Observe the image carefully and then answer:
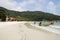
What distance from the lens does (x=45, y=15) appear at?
14762cm

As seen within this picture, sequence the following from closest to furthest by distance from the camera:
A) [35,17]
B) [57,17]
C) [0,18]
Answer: [0,18]
[35,17]
[57,17]

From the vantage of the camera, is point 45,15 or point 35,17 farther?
point 45,15

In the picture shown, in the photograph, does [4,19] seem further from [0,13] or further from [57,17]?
[57,17]

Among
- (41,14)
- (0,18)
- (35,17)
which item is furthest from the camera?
(41,14)

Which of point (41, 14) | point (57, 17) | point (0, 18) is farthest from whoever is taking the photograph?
point (57, 17)

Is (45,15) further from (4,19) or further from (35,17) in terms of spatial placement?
(4,19)

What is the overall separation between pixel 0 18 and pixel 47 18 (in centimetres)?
8821

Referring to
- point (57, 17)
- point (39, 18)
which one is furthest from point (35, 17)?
point (57, 17)

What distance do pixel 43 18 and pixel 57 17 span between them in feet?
87.2

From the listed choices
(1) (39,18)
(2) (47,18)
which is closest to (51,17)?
(2) (47,18)

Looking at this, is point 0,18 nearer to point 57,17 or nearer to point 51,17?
point 51,17

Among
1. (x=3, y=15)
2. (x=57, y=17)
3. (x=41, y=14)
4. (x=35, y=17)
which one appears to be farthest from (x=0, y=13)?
(x=57, y=17)

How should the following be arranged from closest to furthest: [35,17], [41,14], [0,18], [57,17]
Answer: [0,18]
[35,17]
[41,14]
[57,17]

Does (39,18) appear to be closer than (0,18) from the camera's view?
No
